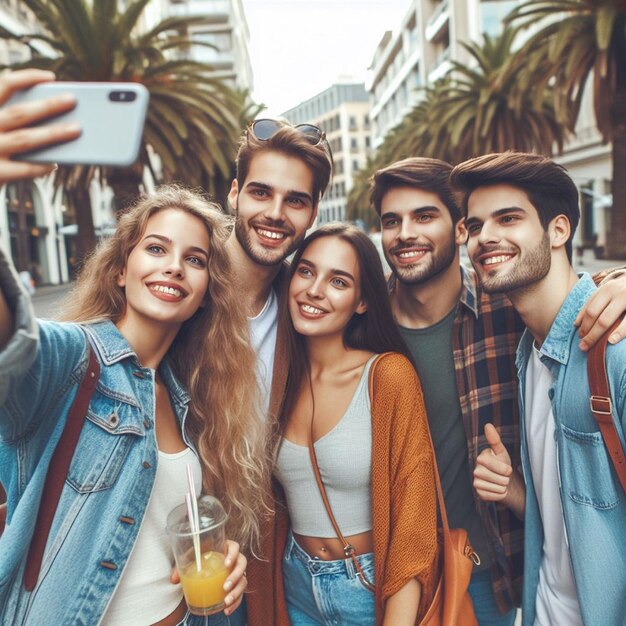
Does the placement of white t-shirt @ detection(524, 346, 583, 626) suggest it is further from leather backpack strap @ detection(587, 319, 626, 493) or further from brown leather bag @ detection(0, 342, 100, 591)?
brown leather bag @ detection(0, 342, 100, 591)

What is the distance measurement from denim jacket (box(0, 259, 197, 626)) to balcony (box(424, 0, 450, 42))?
4400cm

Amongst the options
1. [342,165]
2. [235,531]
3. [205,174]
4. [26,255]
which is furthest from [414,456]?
[342,165]

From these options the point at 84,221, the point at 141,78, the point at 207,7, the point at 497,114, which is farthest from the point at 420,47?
the point at 141,78

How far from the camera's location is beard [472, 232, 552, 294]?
1.83m

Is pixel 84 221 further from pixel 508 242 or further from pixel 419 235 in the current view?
pixel 508 242

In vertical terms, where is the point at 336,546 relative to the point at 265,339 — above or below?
below

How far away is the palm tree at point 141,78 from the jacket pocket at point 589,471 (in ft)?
28.5

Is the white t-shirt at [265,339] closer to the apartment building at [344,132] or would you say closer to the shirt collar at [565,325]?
the shirt collar at [565,325]

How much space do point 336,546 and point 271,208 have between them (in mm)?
1462

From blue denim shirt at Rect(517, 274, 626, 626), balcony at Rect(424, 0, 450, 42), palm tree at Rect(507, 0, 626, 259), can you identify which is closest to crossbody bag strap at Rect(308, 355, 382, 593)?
blue denim shirt at Rect(517, 274, 626, 626)

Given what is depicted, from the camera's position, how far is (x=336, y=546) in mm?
1961

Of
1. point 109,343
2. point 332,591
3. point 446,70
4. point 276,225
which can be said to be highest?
point 446,70

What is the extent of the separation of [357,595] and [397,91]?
59.0 m

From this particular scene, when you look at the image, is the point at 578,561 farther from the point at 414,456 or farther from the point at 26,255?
the point at 26,255
